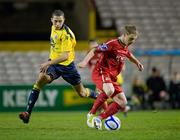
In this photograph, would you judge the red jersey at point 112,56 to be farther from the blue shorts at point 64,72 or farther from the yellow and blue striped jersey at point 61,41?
the blue shorts at point 64,72

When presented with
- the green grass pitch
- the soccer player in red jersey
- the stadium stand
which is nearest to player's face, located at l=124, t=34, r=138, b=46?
the soccer player in red jersey

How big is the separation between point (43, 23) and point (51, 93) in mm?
9283

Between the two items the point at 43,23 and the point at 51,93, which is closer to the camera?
the point at 51,93

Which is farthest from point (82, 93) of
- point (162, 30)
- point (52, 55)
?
point (162, 30)

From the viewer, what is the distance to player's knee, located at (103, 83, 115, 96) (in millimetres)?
11680

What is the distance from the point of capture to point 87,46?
82.6ft

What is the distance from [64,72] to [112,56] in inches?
52.2

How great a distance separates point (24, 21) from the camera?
30.2 m

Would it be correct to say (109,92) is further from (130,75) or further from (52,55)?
(130,75)

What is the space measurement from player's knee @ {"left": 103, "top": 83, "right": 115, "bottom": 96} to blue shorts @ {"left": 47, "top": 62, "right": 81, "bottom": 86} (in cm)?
123

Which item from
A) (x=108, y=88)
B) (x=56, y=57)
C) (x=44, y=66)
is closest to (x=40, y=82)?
(x=56, y=57)

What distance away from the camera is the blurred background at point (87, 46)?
70.6 feet

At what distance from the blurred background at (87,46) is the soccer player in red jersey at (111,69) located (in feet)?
30.8

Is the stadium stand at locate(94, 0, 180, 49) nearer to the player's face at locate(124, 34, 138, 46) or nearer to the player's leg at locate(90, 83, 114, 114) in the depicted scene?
the player's leg at locate(90, 83, 114, 114)
